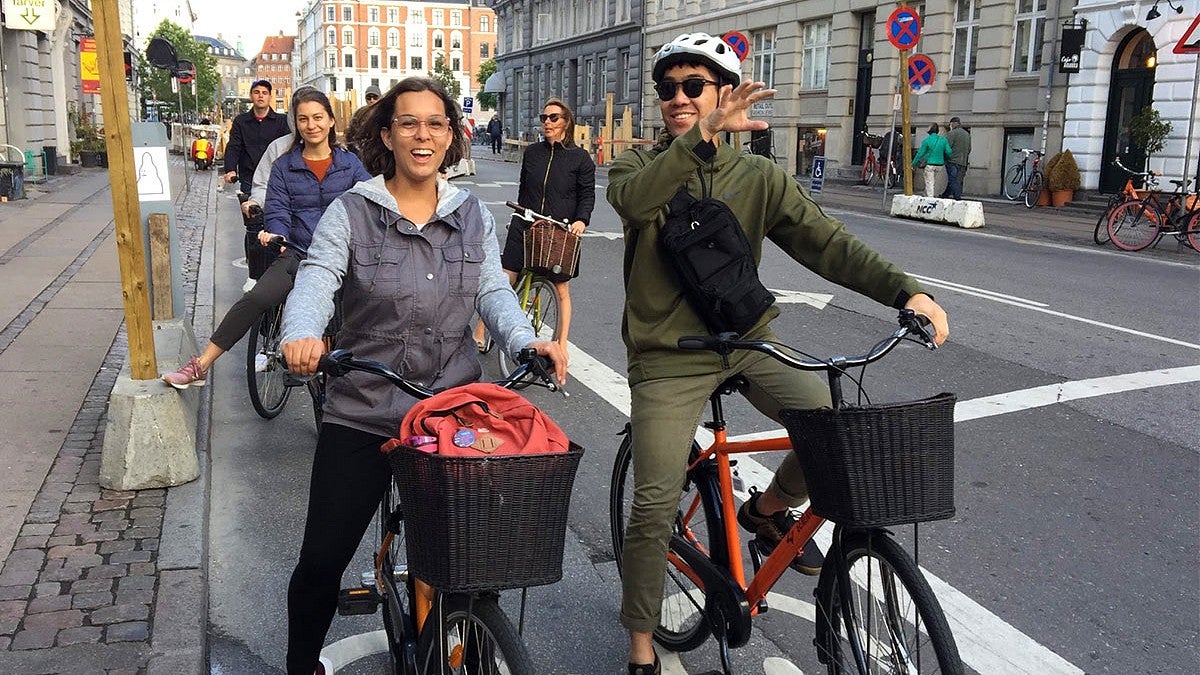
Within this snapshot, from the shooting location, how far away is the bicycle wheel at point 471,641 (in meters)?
2.24

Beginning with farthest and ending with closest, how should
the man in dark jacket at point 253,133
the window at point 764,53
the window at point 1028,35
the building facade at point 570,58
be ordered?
the building facade at point 570,58, the window at point 764,53, the window at point 1028,35, the man in dark jacket at point 253,133

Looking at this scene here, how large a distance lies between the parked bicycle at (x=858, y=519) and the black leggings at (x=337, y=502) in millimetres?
907

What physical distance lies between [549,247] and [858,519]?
483 cm

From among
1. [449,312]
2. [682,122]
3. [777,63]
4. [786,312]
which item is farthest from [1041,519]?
[777,63]

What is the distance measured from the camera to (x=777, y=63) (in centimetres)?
3506

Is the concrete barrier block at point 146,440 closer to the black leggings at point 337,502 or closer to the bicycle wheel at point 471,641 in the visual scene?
the black leggings at point 337,502

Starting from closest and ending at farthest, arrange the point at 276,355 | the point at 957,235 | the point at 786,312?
the point at 276,355 < the point at 786,312 < the point at 957,235

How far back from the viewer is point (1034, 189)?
22.3 meters

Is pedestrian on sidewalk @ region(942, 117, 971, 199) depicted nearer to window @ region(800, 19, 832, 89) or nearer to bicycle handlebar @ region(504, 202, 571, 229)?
window @ region(800, 19, 832, 89)

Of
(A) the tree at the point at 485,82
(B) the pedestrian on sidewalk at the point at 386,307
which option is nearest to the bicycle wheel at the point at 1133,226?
(B) the pedestrian on sidewalk at the point at 386,307

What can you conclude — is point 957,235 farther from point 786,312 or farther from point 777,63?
point 777,63

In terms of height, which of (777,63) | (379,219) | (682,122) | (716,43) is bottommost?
(379,219)

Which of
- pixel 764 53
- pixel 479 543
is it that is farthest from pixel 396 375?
pixel 764 53

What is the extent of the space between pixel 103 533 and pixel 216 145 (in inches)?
1246
